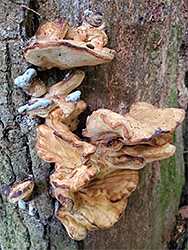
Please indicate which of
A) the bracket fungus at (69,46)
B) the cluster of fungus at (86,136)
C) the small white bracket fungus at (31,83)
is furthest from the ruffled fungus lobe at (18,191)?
the bracket fungus at (69,46)

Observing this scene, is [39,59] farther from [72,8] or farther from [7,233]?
[7,233]

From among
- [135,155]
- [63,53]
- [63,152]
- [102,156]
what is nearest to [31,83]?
[63,53]

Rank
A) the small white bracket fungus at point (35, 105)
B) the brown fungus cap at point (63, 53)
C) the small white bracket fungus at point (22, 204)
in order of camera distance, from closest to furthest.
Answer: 1. the brown fungus cap at point (63, 53)
2. the small white bracket fungus at point (35, 105)
3. the small white bracket fungus at point (22, 204)

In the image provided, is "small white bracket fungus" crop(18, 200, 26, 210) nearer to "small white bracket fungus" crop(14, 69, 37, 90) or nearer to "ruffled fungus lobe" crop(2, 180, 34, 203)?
"ruffled fungus lobe" crop(2, 180, 34, 203)

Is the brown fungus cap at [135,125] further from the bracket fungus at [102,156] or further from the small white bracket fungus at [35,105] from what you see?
the small white bracket fungus at [35,105]

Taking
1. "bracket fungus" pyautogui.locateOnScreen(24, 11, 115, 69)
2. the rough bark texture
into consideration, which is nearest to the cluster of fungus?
"bracket fungus" pyautogui.locateOnScreen(24, 11, 115, 69)

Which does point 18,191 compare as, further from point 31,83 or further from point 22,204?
point 31,83

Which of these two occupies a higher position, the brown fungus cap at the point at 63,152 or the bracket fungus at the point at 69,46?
the bracket fungus at the point at 69,46
